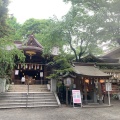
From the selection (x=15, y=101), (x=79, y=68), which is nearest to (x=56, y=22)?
(x=79, y=68)

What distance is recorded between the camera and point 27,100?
40.2ft

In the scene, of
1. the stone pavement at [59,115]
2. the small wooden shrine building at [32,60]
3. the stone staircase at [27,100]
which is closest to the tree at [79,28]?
the small wooden shrine building at [32,60]

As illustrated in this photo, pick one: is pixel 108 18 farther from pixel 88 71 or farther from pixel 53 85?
pixel 53 85

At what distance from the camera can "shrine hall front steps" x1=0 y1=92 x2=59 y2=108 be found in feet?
37.8

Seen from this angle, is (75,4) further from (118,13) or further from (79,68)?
(79,68)

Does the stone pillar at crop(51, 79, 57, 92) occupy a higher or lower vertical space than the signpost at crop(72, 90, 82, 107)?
higher

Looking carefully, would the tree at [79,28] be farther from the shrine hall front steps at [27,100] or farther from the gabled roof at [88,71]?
the shrine hall front steps at [27,100]

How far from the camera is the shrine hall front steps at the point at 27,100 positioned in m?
11.5

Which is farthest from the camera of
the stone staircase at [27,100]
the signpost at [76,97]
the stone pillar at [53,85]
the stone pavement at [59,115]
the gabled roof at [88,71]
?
the stone pillar at [53,85]

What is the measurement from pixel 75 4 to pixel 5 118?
12209 mm

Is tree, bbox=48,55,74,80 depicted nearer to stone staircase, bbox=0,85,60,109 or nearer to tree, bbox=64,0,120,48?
stone staircase, bbox=0,85,60,109

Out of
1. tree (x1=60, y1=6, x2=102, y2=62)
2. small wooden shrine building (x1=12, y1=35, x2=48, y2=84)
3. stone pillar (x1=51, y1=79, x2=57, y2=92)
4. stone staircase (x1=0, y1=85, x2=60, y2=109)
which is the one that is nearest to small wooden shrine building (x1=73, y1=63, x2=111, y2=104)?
stone pillar (x1=51, y1=79, x2=57, y2=92)

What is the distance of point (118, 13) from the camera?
12.6 m

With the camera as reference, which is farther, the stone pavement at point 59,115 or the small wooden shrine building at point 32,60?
the small wooden shrine building at point 32,60
